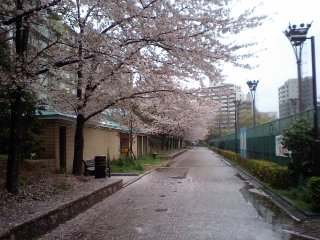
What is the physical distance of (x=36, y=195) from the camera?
37.1 ft

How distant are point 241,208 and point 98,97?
731 cm

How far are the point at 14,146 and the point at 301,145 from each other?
8442 mm

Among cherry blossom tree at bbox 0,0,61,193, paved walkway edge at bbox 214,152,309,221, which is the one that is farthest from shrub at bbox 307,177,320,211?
cherry blossom tree at bbox 0,0,61,193

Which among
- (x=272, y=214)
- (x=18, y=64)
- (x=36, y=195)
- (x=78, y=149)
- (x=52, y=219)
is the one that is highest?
(x=18, y=64)

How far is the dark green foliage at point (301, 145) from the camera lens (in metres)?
13.2

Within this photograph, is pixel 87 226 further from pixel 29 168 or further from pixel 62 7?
pixel 29 168

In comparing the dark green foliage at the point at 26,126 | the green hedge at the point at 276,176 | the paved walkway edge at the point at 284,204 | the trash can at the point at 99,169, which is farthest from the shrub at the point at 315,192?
the trash can at the point at 99,169

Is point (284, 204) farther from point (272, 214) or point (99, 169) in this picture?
point (99, 169)

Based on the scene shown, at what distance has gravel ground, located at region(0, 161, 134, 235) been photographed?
859cm

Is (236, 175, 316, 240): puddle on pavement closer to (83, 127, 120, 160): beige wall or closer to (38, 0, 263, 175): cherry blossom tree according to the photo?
(38, 0, 263, 175): cherry blossom tree

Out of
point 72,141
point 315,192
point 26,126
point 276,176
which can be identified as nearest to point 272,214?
point 315,192

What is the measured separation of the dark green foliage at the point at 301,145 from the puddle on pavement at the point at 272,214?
1.49 metres

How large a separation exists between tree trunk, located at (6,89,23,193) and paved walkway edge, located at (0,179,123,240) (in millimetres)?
1677

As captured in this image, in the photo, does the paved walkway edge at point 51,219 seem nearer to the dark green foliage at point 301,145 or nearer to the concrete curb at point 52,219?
the concrete curb at point 52,219
